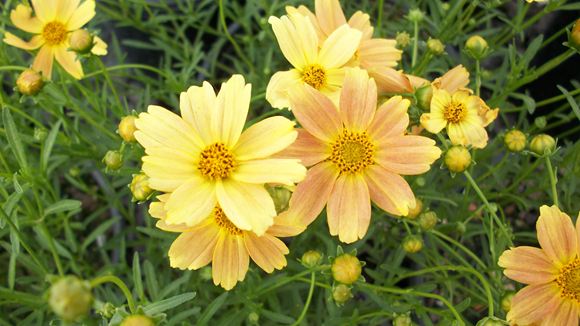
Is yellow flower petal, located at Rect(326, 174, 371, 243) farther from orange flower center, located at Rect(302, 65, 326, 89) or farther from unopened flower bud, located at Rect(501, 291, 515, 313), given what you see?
unopened flower bud, located at Rect(501, 291, 515, 313)

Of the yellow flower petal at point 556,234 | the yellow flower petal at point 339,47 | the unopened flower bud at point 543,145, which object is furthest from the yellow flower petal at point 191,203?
the unopened flower bud at point 543,145

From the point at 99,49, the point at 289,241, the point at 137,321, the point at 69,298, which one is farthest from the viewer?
the point at 289,241

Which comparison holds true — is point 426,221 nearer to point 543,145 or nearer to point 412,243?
point 412,243

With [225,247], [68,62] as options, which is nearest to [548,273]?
[225,247]

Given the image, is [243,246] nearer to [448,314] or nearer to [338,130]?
[338,130]

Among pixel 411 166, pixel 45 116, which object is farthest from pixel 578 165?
pixel 45 116

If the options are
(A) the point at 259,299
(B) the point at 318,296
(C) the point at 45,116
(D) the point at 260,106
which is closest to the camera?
(A) the point at 259,299
